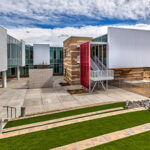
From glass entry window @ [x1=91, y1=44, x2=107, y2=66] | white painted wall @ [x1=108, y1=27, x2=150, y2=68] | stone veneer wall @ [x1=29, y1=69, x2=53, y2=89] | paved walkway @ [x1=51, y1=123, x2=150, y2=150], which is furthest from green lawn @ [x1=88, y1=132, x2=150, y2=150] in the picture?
stone veneer wall @ [x1=29, y1=69, x2=53, y2=89]

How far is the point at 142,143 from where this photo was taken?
17.2 feet

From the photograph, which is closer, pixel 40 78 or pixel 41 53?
pixel 40 78

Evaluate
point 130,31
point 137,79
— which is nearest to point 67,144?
point 130,31

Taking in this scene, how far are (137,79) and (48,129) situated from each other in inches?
966

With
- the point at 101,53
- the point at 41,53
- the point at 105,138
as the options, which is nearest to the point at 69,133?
Answer: the point at 105,138

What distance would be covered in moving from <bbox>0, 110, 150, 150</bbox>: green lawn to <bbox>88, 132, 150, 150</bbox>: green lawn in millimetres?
980

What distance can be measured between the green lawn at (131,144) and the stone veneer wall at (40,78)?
18.5 metres

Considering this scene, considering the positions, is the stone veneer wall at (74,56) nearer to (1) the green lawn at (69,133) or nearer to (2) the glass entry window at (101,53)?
(2) the glass entry window at (101,53)

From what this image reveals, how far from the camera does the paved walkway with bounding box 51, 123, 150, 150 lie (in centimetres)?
515

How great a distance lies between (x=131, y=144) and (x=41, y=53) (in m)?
35.4

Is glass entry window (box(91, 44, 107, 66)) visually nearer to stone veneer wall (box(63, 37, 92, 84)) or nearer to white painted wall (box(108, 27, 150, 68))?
white painted wall (box(108, 27, 150, 68))

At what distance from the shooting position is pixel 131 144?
17.1ft

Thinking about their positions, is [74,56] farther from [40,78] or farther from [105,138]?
[105,138]

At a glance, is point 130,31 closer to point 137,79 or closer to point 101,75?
point 101,75
